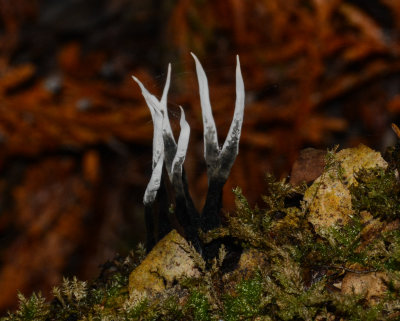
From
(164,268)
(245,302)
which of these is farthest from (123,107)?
(245,302)

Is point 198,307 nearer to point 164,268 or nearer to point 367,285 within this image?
point 164,268

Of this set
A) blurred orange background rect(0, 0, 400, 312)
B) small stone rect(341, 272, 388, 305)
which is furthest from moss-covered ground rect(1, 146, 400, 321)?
blurred orange background rect(0, 0, 400, 312)

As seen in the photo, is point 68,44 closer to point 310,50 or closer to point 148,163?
point 310,50

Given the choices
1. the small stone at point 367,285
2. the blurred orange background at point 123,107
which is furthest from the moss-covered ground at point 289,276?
the blurred orange background at point 123,107

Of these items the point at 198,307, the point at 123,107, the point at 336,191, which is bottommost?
the point at 123,107

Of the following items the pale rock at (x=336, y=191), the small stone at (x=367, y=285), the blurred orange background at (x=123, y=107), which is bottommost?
the blurred orange background at (x=123, y=107)

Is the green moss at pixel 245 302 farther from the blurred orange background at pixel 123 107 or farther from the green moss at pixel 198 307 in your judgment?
the blurred orange background at pixel 123 107
